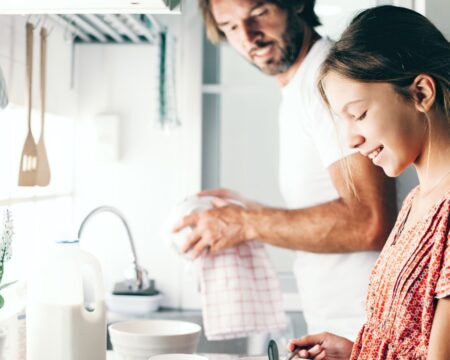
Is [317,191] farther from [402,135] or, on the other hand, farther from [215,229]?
[402,135]

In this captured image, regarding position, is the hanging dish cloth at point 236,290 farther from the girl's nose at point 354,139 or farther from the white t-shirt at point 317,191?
the girl's nose at point 354,139

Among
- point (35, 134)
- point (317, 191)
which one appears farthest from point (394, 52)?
point (35, 134)

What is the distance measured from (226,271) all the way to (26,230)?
1.76 feet

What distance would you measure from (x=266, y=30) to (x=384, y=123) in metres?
0.86

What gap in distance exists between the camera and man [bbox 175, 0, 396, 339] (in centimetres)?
150

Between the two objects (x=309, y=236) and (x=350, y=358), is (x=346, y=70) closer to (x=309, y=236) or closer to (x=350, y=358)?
(x=350, y=358)

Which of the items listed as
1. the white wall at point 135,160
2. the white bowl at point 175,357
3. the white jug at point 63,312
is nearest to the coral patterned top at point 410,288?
the white bowl at point 175,357

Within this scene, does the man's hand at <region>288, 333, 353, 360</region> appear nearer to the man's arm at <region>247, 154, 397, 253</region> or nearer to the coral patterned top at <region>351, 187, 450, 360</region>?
the coral patterned top at <region>351, 187, 450, 360</region>

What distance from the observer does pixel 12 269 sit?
5.10 feet

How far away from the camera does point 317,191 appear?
5.41 ft

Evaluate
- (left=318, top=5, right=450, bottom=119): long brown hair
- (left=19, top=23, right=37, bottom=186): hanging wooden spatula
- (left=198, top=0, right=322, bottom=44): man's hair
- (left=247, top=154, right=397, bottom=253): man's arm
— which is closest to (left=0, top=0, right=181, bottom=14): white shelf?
(left=318, top=5, right=450, bottom=119): long brown hair

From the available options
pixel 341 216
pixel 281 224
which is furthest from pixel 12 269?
pixel 341 216

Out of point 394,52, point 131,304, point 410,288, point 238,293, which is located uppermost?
point 394,52

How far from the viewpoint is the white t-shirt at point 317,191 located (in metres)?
1.54
